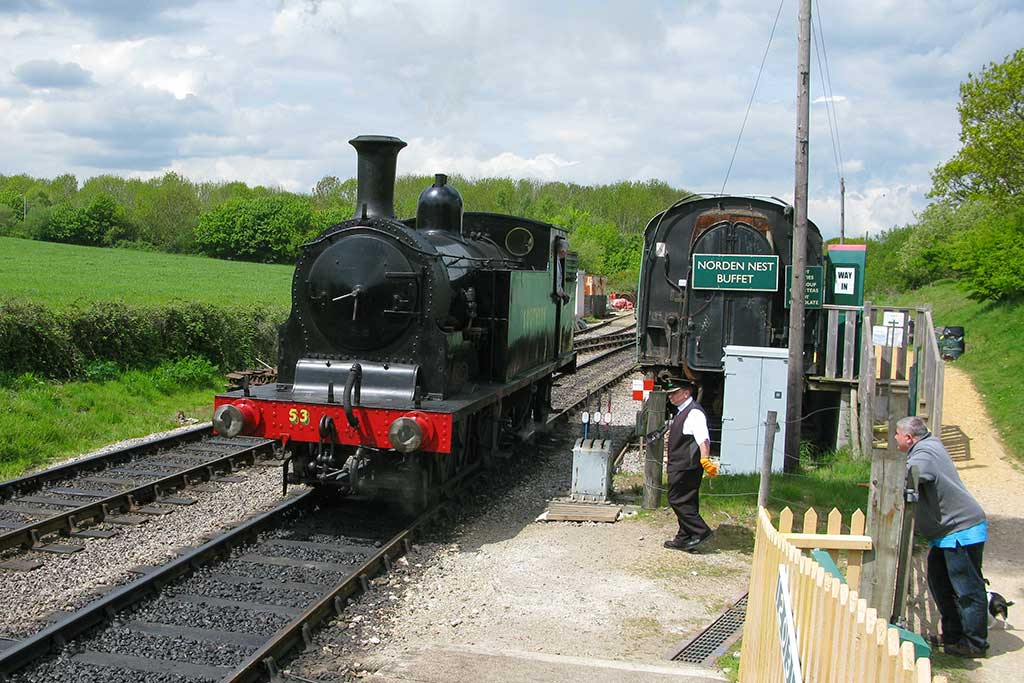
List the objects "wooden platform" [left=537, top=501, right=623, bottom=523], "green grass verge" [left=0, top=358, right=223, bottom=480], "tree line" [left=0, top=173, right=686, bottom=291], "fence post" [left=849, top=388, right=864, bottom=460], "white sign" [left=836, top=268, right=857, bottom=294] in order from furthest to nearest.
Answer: "tree line" [left=0, top=173, right=686, bottom=291] < "white sign" [left=836, top=268, right=857, bottom=294] < "fence post" [left=849, top=388, right=864, bottom=460] < "green grass verge" [left=0, top=358, right=223, bottom=480] < "wooden platform" [left=537, top=501, right=623, bottom=523]

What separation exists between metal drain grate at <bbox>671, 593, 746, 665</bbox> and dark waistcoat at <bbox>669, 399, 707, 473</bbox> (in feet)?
4.67

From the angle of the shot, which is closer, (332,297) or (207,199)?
(332,297)

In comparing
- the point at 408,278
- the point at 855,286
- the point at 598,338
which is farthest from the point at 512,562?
the point at 598,338

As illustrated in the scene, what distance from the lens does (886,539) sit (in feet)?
16.2

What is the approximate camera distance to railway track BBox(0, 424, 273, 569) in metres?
7.31

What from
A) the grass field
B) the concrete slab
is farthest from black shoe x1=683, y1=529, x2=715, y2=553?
the grass field

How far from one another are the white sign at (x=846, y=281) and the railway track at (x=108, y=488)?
7.95m

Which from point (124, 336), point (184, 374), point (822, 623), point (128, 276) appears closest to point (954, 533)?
point (822, 623)

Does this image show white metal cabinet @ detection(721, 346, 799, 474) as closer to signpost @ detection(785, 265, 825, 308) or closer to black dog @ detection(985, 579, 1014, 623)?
signpost @ detection(785, 265, 825, 308)

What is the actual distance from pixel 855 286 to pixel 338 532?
821cm

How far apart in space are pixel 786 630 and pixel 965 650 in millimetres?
2826

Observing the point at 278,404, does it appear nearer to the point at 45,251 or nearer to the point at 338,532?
the point at 338,532

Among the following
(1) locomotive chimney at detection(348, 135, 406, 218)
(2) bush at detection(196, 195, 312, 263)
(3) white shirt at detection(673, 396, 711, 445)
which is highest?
(2) bush at detection(196, 195, 312, 263)

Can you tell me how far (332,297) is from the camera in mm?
7988
